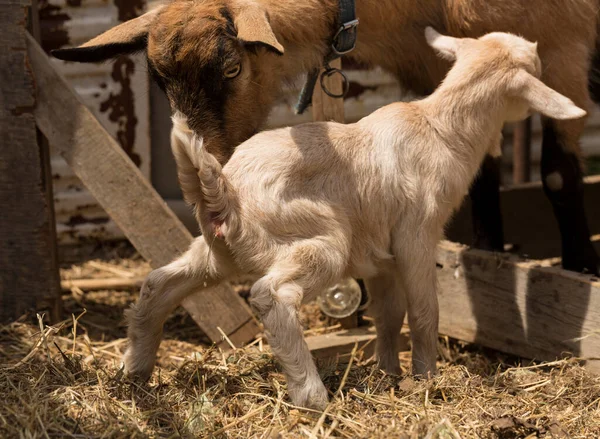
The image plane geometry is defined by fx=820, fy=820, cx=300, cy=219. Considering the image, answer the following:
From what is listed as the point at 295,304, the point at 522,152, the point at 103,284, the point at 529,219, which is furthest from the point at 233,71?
the point at 522,152

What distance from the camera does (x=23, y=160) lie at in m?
4.33

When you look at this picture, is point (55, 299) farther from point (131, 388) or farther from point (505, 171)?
point (505, 171)

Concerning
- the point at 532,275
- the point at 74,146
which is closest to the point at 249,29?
the point at 74,146

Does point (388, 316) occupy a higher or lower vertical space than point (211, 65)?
lower

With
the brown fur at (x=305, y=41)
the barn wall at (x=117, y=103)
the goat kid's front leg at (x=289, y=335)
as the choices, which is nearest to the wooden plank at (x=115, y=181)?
the brown fur at (x=305, y=41)

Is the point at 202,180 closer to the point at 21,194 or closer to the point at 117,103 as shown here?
the point at 21,194

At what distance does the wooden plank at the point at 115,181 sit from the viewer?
4.29 metres

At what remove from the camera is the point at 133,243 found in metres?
4.43

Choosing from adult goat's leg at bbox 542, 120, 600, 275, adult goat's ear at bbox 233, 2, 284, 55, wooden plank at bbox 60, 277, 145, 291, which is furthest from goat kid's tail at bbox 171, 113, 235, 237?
wooden plank at bbox 60, 277, 145, 291

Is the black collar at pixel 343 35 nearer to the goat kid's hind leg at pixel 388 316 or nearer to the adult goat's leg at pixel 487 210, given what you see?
the goat kid's hind leg at pixel 388 316

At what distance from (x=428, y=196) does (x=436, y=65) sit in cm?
130

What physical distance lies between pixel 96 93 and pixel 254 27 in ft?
11.2

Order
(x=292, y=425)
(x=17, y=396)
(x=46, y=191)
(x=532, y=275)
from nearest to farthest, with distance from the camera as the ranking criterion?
(x=292, y=425), (x=17, y=396), (x=532, y=275), (x=46, y=191)

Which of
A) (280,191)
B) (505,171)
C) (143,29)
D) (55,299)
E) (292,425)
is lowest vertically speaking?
(505,171)
